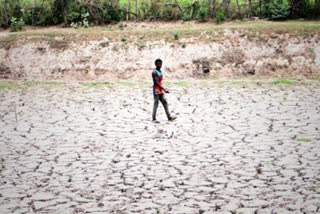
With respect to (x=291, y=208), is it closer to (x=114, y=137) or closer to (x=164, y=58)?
(x=114, y=137)

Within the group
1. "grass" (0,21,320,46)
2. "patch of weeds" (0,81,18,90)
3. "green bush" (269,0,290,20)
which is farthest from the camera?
"green bush" (269,0,290,20)

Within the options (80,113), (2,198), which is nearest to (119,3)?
(80,113)

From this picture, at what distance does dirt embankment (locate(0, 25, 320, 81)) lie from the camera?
15906mm

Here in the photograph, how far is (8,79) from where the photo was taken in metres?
16.5

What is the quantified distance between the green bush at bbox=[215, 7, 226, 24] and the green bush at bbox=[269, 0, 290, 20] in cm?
196

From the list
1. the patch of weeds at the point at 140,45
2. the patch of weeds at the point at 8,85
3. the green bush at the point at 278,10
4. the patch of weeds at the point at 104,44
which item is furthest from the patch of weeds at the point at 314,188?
the green bush at the point at 278,10

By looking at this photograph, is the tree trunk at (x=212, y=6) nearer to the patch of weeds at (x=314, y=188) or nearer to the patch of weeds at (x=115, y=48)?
the patch of weeds at (x=115, y=48)

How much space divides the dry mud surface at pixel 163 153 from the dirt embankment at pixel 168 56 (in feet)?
9.11

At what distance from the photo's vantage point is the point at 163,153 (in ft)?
27.1

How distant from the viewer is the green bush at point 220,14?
19.0 meters

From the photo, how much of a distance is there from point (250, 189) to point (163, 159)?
1.90m

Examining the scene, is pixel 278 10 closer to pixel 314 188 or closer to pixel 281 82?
pixel 281 82

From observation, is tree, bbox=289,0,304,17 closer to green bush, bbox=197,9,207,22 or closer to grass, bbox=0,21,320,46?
grass, bbox=0,21,320,46

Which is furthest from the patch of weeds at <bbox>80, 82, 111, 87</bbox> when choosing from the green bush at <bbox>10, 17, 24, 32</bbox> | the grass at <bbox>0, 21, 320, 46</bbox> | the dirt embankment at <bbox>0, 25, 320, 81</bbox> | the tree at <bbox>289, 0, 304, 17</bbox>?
the tree at <bbox>289, 0, 304, 17</bbox>
